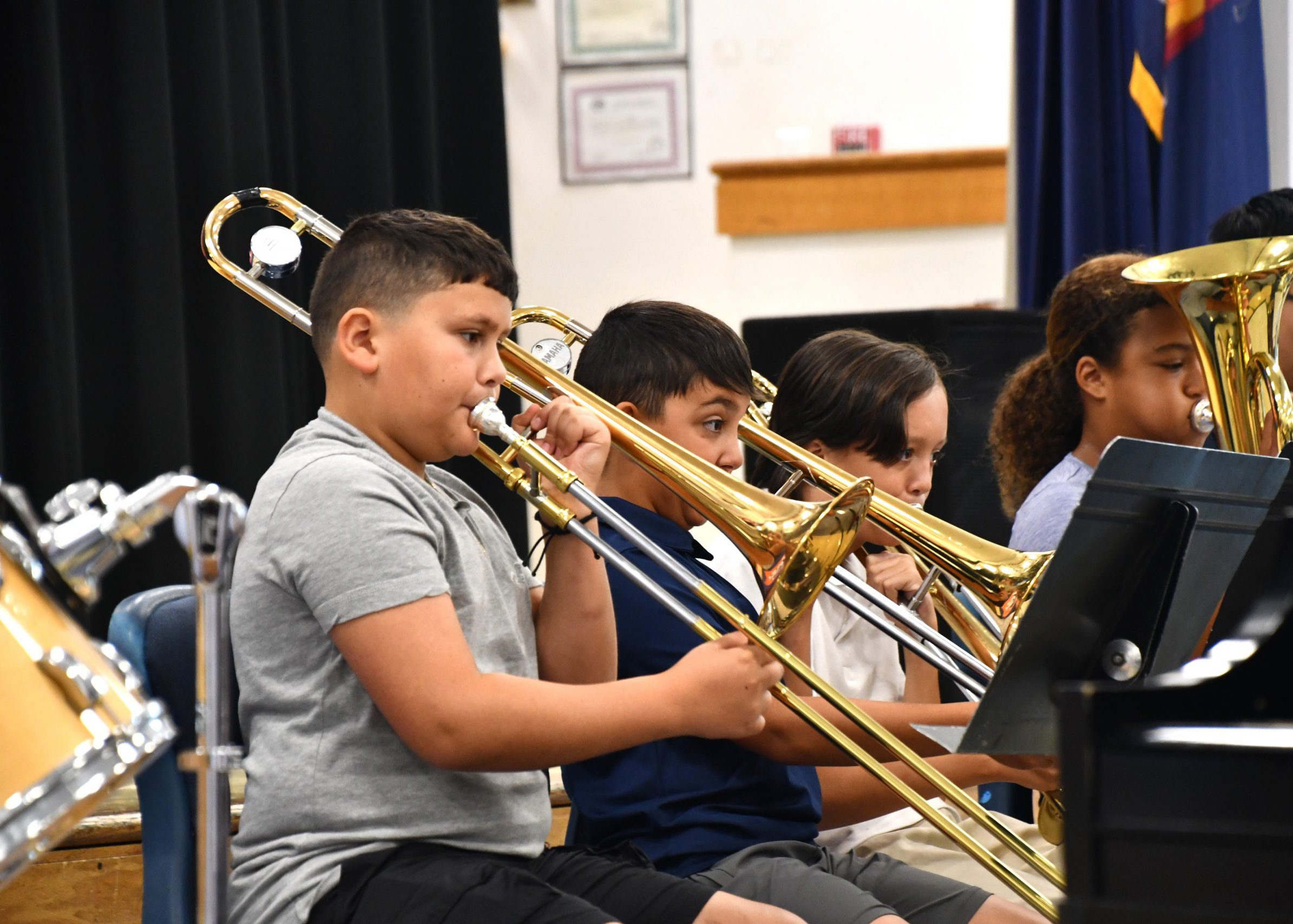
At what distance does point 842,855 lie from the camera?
139cm

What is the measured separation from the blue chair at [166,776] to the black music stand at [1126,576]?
64 centimetres

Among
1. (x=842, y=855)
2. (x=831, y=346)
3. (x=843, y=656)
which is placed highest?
(x=831, y=346)

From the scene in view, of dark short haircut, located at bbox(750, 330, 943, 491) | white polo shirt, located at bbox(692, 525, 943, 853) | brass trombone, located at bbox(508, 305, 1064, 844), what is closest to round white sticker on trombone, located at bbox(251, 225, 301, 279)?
brass trombone, located at bbox(508, 305, 1064, 844)

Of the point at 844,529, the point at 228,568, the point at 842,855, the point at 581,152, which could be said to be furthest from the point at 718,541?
the point at 581,152

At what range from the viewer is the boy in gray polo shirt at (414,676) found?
102 cm

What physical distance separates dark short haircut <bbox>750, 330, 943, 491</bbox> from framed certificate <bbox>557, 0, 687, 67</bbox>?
9.96 ft

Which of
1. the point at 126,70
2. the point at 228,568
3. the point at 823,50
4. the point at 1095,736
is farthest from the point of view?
the point at 823,50

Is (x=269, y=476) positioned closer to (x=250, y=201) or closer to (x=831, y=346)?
(x=250, y=201)

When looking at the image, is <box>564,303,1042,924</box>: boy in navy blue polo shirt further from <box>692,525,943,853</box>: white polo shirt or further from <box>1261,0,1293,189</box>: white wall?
<box>1261,0,1293,189</box>: white wall

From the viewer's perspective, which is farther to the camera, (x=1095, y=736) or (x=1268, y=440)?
(x=1268, y=440)

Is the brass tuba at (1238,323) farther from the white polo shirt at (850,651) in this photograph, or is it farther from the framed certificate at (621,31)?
the framed certificate at (621,31)

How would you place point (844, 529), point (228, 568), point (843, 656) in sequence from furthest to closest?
point (843, 656)
point (844, 529)
point (228, 568)

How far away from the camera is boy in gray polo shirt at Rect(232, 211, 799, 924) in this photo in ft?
3.34

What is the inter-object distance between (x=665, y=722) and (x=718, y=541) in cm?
72
